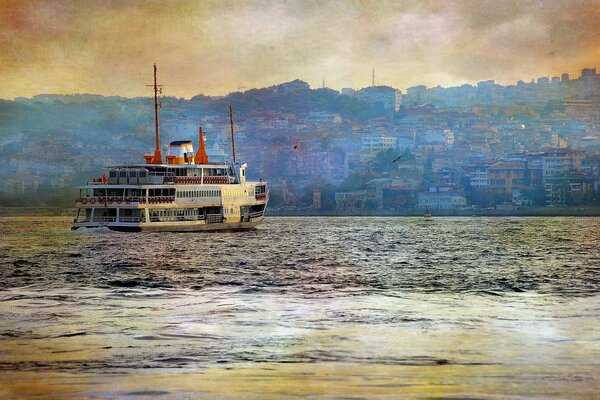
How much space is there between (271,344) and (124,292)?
4.74 m

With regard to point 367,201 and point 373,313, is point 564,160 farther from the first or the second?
point 373,313

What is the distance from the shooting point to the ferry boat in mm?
26297

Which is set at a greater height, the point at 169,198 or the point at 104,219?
the point at 169,198

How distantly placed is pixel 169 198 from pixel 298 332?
20619 mm

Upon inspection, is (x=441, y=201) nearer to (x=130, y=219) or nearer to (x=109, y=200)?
(x=130, y=219)

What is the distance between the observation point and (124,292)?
34.7ft

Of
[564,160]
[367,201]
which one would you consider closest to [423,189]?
[367,201]

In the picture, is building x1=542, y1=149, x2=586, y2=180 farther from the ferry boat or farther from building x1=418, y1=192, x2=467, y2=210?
the ferry boat

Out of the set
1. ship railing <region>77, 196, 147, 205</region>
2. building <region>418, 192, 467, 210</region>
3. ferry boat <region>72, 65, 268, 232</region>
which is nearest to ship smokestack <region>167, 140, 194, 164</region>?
ferry boat <region>72, 65, 268, 232</region>

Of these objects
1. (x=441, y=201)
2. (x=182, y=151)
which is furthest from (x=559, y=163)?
(x=182, y=151)

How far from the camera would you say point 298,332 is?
265 inches

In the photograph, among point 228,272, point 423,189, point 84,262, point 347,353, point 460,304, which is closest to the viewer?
point 347,353

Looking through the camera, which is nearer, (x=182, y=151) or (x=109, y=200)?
(x=109, y=200)

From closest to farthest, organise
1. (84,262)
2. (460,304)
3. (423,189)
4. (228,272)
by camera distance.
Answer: (460,304) < (228,272) < (84,262) < (423,189)
